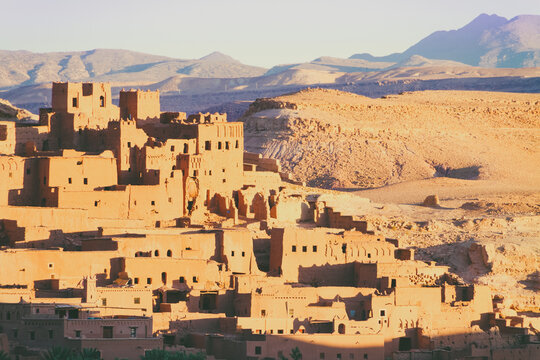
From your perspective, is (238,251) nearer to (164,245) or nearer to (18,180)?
(164,245)

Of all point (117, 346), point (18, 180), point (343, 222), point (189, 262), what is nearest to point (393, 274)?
point (343, 222)

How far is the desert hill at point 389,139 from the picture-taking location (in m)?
86.1

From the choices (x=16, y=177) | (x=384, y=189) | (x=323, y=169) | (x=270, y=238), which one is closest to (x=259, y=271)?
(x=270, y=238)

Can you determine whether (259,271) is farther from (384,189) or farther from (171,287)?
(384,189)

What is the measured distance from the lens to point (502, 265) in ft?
195

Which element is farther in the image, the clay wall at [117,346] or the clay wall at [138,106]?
the clay wall at [138,106]

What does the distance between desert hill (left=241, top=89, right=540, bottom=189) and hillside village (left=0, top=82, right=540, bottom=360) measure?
2299cm

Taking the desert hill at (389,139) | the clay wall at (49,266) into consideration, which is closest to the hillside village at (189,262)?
the clay wall at (49,266)

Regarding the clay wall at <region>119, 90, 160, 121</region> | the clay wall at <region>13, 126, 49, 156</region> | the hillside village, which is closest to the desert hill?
the clay wall at <region>119, 90, 160, 121</region>

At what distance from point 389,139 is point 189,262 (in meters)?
44.2

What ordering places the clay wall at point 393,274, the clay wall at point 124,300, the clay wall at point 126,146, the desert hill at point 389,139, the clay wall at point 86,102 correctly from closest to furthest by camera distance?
the clay wall at point 124,300, the clay wall at point 393,274, the clay wall at point 126,146, the clay wall at point 86,102, the desert hill at point 389,139

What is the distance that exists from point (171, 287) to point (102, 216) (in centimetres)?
599

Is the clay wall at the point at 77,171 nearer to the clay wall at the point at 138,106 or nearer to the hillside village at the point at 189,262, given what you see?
the hillside village at the point at 189,262

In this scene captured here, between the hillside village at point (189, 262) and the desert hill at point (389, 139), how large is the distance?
2299 cm
